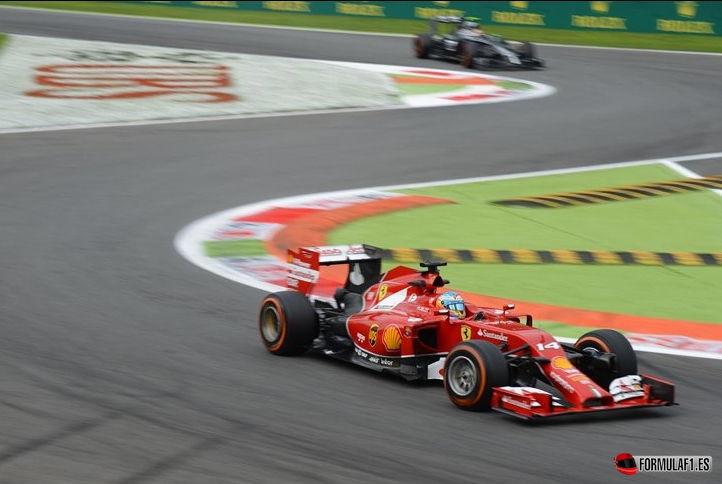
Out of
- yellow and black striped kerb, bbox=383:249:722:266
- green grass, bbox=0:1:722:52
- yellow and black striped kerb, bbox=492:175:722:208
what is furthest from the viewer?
green grass, bbox=0:1:722:52

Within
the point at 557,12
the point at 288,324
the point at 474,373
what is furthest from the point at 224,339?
the point at 557,12

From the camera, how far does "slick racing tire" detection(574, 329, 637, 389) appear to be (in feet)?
28.8

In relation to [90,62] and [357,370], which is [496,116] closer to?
[90,62]

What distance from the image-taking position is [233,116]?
22.5 m

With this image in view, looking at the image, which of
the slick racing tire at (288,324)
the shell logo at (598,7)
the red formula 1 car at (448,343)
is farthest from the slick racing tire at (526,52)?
the slick racing tire at (288,324)

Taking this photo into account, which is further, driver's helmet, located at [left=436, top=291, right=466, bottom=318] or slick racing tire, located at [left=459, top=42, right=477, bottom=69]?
slick racing tire, located at [left=459, top=42, right=477, bottom=69]

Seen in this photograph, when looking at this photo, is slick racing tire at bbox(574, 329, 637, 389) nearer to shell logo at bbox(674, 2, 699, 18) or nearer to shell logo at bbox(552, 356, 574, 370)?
shell logo at bbox(552, 356, 574, 370)

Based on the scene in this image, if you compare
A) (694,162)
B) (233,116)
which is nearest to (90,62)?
(233,116)

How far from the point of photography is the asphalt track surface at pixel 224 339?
729 cm

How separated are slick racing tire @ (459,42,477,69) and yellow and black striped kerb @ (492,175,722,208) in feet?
37.1

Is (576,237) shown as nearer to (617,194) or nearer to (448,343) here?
(617,194)

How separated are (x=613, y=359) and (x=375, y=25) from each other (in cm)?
2985

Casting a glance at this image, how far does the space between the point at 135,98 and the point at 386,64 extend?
785 cm

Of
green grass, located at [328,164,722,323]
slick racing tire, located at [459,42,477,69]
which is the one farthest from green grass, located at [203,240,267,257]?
slick racing tire, located at [459,42,477,69]
